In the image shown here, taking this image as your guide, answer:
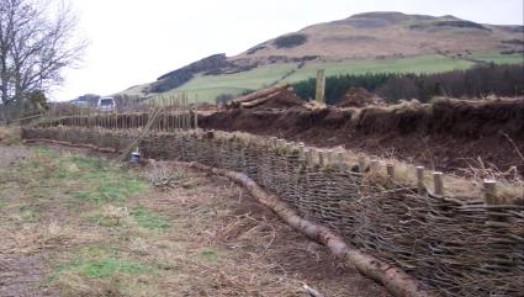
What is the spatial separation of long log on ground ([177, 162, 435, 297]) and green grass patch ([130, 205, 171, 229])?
4.52 feet

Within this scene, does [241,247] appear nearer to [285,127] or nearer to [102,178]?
[102,178]

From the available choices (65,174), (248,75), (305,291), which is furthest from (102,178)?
(248,75)

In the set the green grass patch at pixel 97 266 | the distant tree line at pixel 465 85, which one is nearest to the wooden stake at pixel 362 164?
the green grass patch at pixel 97 266

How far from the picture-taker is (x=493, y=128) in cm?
839

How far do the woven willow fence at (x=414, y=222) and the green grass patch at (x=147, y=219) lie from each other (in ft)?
5.15

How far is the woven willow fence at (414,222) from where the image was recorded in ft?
11.5

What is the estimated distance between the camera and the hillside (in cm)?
4522

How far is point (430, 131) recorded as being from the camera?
31.1 feet

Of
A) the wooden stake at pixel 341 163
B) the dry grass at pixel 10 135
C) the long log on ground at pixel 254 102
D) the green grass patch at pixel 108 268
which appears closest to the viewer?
the green grass patch at pixel 108 268

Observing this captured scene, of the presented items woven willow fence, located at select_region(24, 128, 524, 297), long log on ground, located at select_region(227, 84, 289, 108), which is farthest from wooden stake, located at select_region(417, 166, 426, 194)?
long log on ground, located at select_region(227, 84, 289, 108)

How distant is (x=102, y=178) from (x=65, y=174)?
105 cm

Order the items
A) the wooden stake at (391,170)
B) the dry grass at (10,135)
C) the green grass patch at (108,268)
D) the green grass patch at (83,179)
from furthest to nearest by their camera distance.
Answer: the dry grass at (10,135)
the green grass patch at (83,179)
the green grass patch at (108,268)
the wooden stake at (391,170)

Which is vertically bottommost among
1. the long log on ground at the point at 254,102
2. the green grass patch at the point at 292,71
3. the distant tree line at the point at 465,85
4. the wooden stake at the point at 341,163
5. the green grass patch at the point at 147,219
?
the green grass patch at the point at 147,219

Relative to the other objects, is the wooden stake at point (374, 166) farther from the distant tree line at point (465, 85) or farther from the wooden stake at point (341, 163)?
the distant tree line at point (465, 85)
